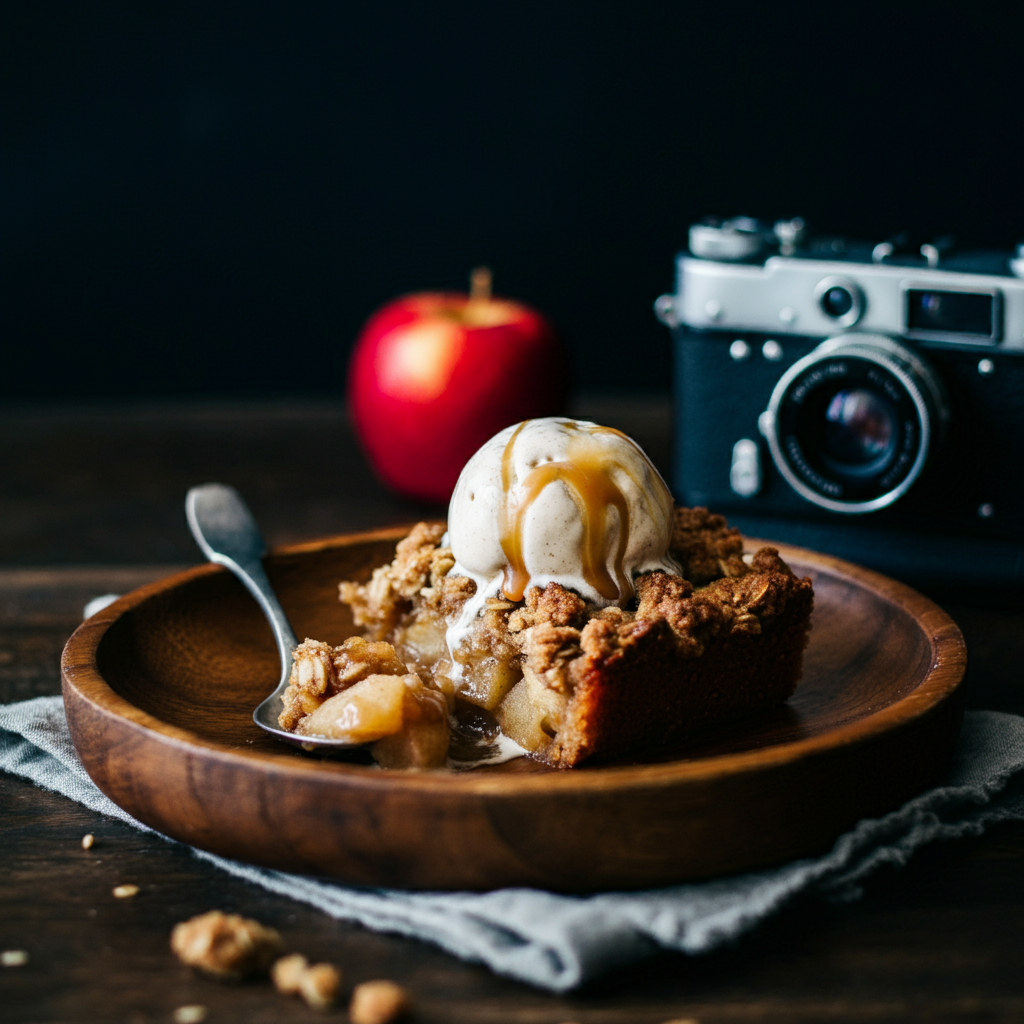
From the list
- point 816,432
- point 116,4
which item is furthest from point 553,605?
point 116,4

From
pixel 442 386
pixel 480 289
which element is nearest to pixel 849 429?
pixel 442 386

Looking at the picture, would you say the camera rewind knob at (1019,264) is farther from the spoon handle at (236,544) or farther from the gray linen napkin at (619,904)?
the spoon handle at (236,544)

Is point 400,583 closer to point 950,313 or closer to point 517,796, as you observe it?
point 517,796

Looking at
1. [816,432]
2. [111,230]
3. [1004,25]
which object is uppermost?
[1004,25]

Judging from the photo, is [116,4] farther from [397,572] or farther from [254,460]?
[397,572]

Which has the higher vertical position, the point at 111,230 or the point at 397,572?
the point at 111,230

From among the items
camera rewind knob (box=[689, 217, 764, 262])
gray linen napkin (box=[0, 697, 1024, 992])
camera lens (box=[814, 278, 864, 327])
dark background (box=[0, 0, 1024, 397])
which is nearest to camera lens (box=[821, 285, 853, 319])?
camera lens (box=[814, 278, 864, 327])

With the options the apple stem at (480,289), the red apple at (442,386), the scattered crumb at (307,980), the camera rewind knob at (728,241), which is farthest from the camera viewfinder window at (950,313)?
the scattered crumb at (307,980)
